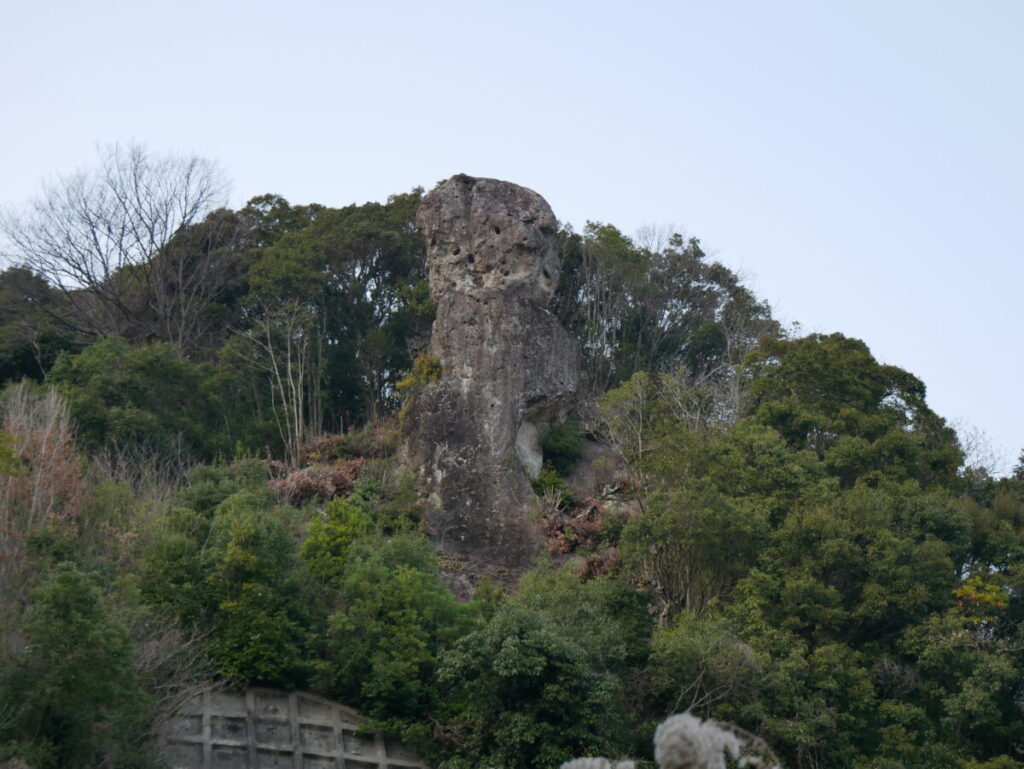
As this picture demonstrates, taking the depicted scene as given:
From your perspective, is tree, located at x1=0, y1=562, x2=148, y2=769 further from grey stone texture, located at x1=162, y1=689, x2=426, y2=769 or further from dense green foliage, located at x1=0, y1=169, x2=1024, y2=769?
grey stone texture, located at x1=162, y1=689, x2=426, y2=769

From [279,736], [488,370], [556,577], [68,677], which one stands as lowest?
[279,736]

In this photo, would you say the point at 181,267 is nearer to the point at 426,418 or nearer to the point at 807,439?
the point at 426,418

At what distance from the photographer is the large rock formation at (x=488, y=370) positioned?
29.8m

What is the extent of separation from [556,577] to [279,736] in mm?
5445

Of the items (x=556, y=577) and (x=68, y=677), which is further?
(x=556, y=577)

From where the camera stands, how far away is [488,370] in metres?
31.4

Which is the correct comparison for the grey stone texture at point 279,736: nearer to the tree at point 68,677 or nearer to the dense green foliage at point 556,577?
the dense green foliage at point 556,577

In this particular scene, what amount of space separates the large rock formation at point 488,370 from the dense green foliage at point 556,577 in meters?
0.92

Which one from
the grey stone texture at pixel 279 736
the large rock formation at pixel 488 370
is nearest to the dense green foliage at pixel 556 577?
the grey stone texture at pixel 279 736

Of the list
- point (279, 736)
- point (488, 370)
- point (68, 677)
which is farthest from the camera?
point (488, 370)

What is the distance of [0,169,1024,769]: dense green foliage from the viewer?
65.7 feet

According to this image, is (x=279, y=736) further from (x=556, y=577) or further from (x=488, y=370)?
(x=488, y=370)

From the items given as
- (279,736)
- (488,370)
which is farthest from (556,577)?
(488,370)

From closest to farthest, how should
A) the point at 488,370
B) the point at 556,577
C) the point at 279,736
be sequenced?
1. the point at 279,736
2. the point at 556,577
3. the point at 488,370
